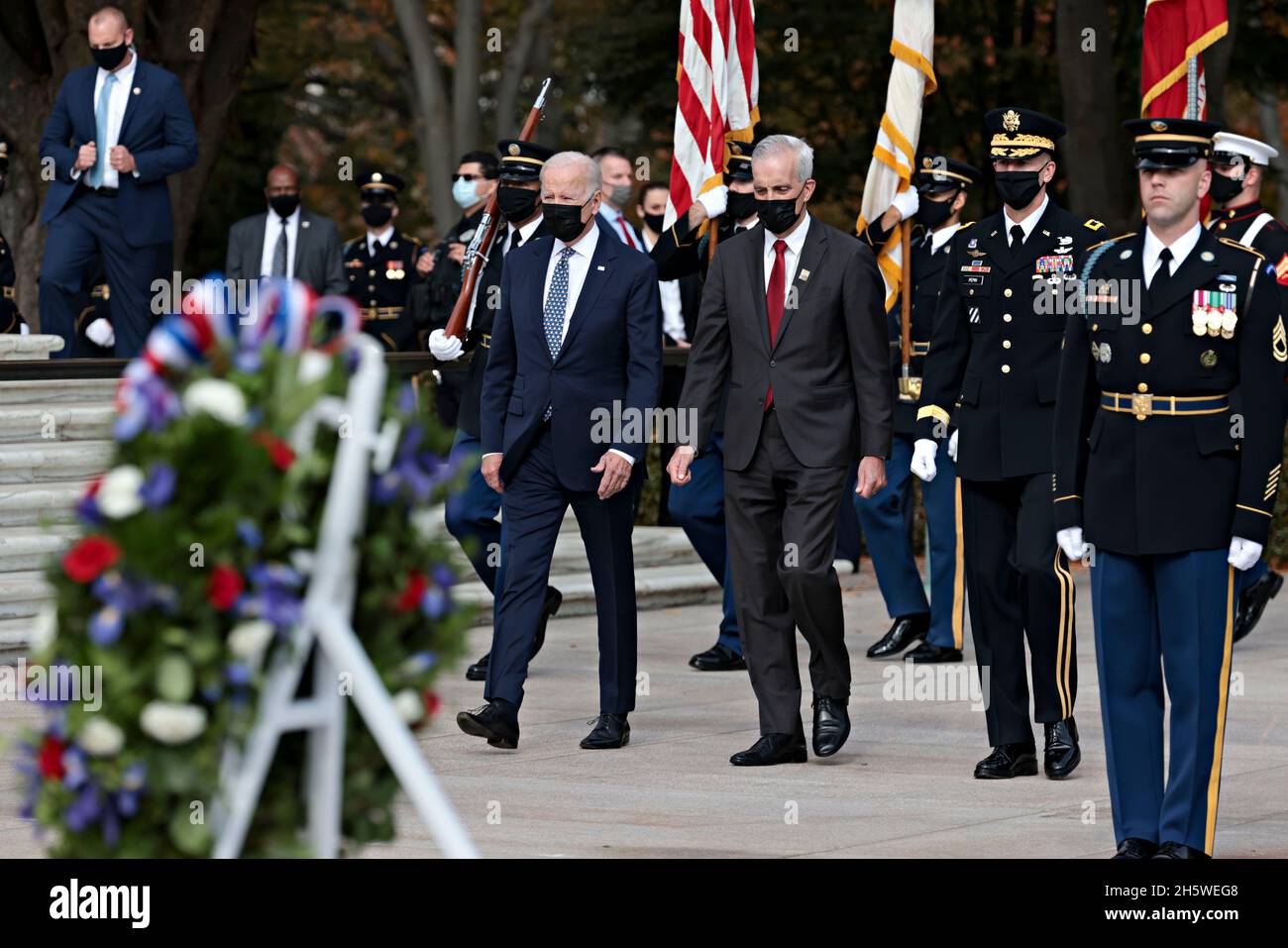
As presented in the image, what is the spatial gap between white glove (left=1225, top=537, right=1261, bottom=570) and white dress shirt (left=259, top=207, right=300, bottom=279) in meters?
11.6

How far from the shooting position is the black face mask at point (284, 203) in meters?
18.1

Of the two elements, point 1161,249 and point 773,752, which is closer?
point 1161,249

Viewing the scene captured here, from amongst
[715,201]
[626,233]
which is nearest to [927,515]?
[715,201]

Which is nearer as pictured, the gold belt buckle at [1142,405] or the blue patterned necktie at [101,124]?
the gold belt buckle at [1142,405]

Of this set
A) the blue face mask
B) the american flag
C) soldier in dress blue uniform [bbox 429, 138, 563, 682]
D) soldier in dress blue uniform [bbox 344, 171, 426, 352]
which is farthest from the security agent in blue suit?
soldier in dress blue uniform [bbox 344, 171, 426, 352]

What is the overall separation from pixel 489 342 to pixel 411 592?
620 cm

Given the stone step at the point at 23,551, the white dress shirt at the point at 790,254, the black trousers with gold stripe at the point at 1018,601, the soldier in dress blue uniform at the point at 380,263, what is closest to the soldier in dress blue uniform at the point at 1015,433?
the black trousers with gold stripe at the point at 1018,601

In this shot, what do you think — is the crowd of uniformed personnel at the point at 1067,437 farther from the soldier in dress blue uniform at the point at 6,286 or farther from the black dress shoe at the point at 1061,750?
the soldier in dress blue uniform at the point at 6,286

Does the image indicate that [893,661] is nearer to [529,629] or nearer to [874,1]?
[529,629]

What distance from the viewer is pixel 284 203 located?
59.3ft

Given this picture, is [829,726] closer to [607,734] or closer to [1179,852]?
[607,734]

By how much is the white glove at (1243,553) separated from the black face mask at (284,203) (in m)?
11.9

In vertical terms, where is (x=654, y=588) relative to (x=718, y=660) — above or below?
below

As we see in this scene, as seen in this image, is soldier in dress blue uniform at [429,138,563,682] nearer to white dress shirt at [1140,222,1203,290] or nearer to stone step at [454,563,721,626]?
stone step at [454,563,721,626]
